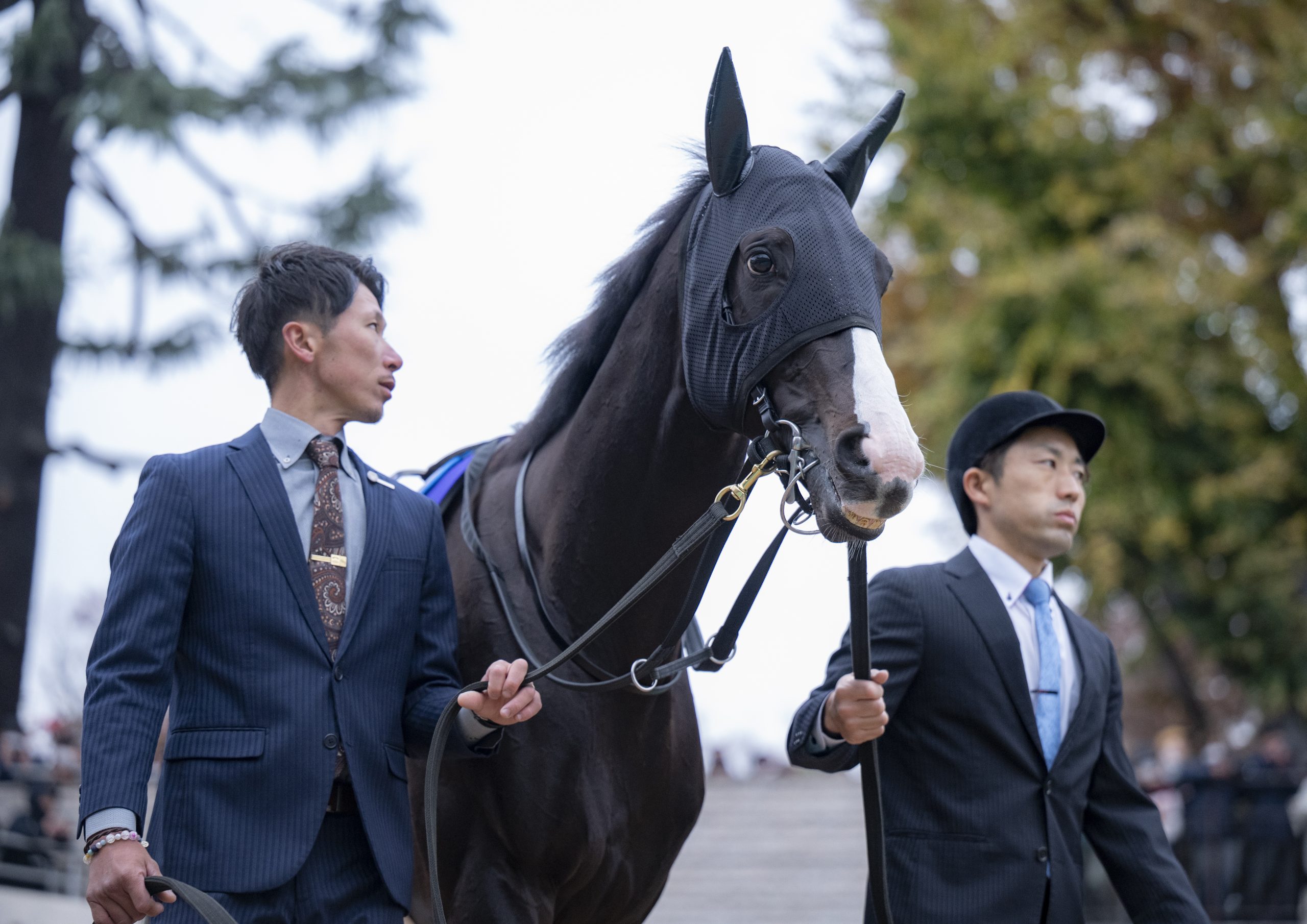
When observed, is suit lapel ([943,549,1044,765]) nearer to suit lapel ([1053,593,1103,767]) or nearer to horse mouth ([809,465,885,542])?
suit lapel ([1053,593,1103,767])

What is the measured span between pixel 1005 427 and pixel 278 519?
2068mm

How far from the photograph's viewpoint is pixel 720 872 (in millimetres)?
13539

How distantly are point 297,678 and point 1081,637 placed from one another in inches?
87.1

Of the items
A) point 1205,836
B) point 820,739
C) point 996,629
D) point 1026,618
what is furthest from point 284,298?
point 1205,836

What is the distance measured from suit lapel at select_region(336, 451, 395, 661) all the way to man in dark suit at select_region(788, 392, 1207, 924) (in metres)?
1.10

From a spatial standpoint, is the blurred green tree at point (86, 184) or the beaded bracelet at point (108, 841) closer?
the beaded bracelet at point (108, 841)

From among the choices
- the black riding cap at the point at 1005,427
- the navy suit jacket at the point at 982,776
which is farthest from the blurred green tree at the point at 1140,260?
the navy suit jacket at the point at 982,776

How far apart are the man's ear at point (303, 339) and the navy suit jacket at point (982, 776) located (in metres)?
1.52

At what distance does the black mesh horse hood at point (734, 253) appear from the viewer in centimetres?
276

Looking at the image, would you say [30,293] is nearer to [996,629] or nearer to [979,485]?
[979,485]

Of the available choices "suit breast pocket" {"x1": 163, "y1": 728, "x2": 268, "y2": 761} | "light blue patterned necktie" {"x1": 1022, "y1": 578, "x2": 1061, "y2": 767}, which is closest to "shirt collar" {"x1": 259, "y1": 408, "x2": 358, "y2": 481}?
"suit breast pocket" {"x1": 163, "y1": 728, "x2": 268, "y2": 761}

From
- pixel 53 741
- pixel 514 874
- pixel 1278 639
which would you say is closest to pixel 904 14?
pixel 1278 639

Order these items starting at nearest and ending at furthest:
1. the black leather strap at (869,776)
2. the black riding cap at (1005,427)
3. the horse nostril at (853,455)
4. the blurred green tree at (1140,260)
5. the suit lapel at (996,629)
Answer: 1. the horse nostril at (853,455)
2. the black leather strap at (869,776)
3. the suit lapel at (996,629)
4. the black riding cap at (1005,427)
5. the blurred green tree at (1140,260)

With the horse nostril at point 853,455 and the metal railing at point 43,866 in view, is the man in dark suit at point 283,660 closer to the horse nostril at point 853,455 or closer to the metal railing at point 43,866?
the horse nostril at point 853,455
